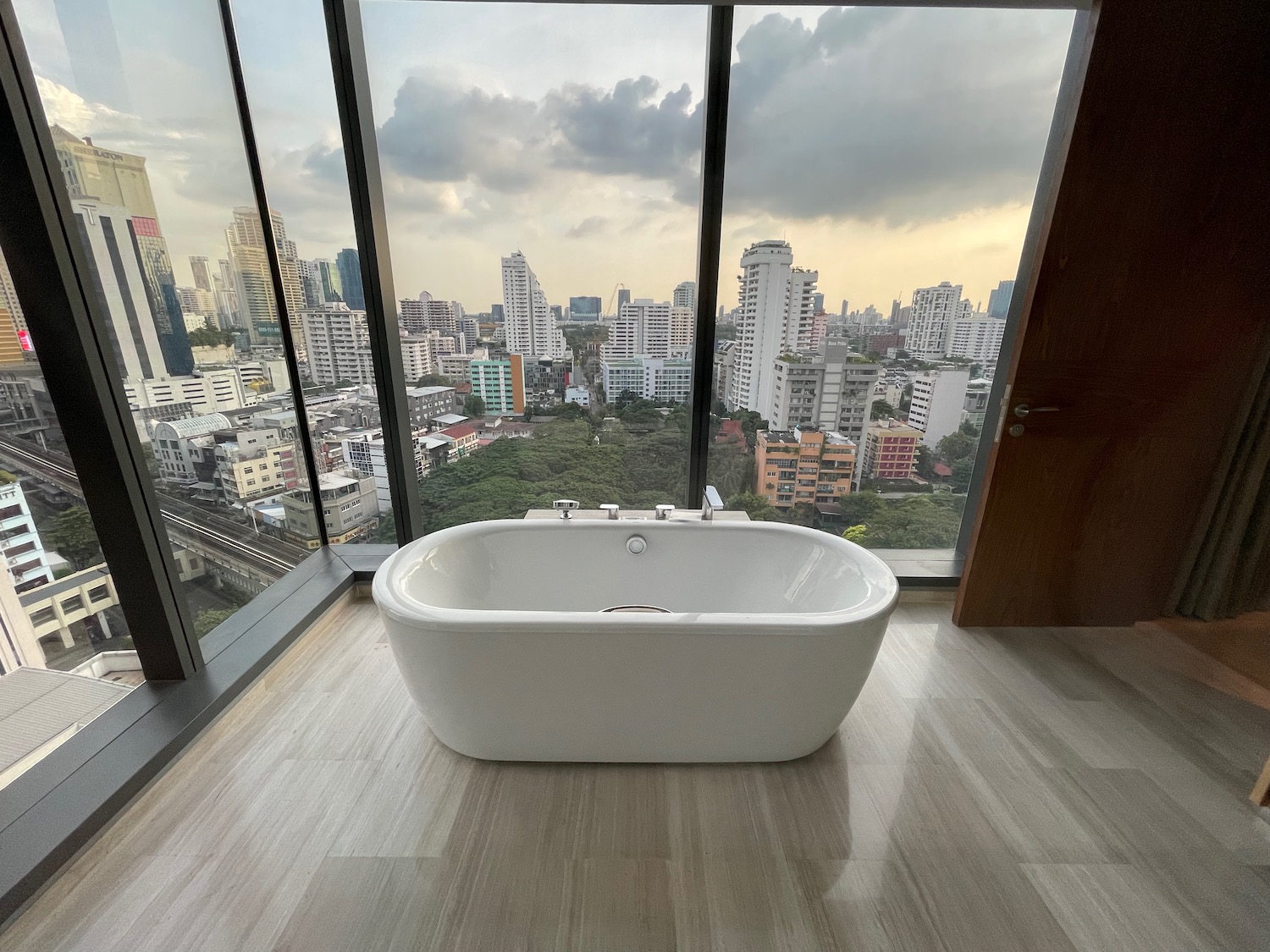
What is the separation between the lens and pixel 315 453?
2.07 m

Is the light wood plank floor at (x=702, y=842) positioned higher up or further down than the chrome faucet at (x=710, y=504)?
further down

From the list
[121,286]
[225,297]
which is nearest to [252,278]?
→ [225,297]

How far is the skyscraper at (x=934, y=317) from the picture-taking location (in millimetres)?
1950

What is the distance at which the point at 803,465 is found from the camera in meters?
2.20

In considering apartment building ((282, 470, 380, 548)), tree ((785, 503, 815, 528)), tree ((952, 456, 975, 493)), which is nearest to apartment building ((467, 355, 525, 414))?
apartment building ((282, 470, 380, 548))

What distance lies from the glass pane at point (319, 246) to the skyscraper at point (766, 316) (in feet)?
4.70

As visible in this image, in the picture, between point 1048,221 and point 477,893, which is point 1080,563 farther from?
point 477,893

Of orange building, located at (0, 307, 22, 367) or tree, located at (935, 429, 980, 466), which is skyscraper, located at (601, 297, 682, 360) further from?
orange building, located at (0, 307, 22, 367)

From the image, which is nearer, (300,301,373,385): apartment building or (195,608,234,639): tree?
(195,608,234,639): tree

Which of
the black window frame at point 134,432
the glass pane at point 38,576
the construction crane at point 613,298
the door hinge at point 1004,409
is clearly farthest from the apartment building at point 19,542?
the door hinge at point 1004,409

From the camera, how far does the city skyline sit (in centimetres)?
169

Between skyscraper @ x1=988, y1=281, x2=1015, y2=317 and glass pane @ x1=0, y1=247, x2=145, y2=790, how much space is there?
283 cm

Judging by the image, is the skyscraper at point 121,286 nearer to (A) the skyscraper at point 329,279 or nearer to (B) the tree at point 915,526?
(A) the skyscraper at point 329,279

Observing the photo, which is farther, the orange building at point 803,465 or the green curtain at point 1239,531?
the orange building at point 803,465
